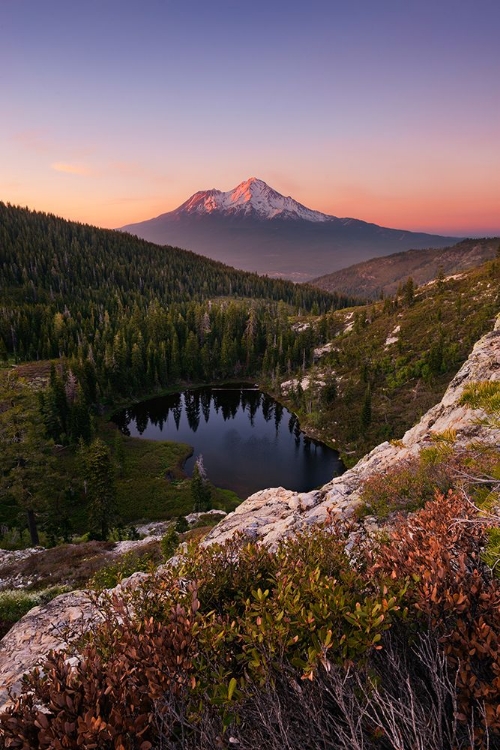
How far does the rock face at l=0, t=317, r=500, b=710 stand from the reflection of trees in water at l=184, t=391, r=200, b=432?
73344 mm

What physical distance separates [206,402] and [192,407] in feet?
19.6

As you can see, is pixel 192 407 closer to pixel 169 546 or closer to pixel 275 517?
pixel 169 546

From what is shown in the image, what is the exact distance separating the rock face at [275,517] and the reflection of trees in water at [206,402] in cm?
7924

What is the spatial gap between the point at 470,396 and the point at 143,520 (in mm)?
54689

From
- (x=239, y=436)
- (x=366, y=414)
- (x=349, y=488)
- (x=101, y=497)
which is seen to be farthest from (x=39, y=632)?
(x=239, y=436)

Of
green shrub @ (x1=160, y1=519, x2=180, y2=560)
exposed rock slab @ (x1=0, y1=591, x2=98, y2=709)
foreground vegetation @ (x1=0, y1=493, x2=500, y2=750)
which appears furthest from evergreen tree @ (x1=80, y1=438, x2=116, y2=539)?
foreground vegetation @ (x1=0, y1=493, x2=500, y2=750)

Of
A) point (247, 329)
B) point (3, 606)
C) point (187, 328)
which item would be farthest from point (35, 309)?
point (3, 606)

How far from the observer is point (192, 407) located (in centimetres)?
10862

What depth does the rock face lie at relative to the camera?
13.8 metres

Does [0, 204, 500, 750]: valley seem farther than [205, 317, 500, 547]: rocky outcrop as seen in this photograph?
No

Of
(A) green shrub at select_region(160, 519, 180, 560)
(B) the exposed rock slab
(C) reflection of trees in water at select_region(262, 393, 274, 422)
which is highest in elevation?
(B) the exposed rock slab

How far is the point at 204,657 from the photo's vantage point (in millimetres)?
5734

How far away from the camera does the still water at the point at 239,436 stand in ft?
234

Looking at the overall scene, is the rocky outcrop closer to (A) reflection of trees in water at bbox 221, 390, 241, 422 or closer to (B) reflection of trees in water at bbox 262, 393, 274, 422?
(B) reflection of trees in water at bbox 262, 393, 274, 422
